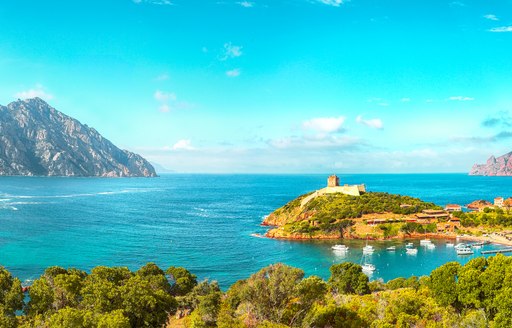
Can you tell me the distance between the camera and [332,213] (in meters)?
114

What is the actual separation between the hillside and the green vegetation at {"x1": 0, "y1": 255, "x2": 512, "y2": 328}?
6716 centimetres

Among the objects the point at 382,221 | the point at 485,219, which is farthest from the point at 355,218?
the point at 485,219

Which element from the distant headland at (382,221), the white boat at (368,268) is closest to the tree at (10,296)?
the white boat at (368,268)

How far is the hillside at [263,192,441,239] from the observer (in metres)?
105

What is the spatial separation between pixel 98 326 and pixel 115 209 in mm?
133332

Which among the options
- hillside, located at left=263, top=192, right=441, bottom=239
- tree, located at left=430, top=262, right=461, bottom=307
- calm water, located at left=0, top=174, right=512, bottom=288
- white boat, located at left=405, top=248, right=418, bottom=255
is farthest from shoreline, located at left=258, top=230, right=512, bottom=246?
tree, located at left=430, top=262, right=461, bottom=307

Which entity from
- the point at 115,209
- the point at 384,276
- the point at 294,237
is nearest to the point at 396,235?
the point at 294,237

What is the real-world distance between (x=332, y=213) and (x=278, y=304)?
294 feet

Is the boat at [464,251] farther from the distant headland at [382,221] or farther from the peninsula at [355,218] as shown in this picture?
the peninsula at [355,218]

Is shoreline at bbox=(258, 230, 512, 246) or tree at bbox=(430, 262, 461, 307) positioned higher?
tree at bbox=(430, 262, 461, 307)

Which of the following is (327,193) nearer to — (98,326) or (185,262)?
(185,262)

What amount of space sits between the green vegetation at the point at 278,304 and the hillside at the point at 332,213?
6716 centimetres

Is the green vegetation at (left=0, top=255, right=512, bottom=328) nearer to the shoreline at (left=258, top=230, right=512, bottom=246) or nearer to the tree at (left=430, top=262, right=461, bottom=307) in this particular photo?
the tree at (left=430, top=262, right=461, bottom=307)

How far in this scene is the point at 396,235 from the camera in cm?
10331
